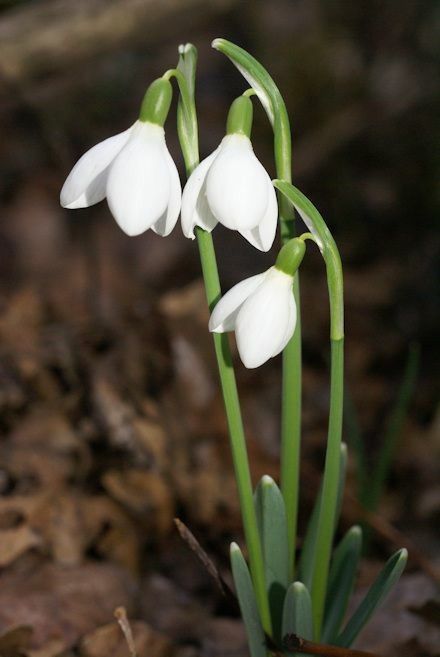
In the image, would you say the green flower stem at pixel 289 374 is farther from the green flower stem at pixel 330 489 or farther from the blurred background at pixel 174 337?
the blurred background at pixel 174 337

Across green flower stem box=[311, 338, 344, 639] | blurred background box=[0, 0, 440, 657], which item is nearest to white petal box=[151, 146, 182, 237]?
green flower stem box=[311, 338, 344, 639]

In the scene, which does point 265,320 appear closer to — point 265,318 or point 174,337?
point 265,318

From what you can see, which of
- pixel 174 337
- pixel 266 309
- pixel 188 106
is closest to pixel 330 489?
pixel 266 309

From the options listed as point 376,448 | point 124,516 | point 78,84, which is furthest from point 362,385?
point 78,84

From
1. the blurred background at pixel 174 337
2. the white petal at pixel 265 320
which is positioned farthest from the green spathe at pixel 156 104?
the blurred background at pixel 174 337

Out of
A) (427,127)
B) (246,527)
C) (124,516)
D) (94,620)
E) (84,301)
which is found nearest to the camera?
(246,527)

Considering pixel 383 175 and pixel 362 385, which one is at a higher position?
pixel 383 175

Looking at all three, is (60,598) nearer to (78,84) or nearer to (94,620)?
(94,620)
